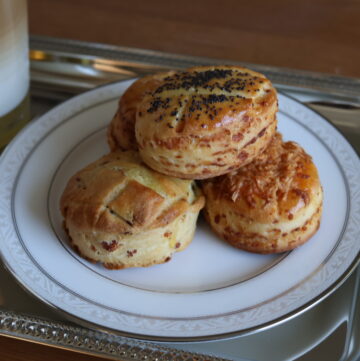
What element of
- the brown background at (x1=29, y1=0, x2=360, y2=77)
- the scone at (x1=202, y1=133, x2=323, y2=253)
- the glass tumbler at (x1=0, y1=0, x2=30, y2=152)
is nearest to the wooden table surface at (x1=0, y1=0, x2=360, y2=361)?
the brown background at (x1=29, y1=0, x2=360, y2=77)

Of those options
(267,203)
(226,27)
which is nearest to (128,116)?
(267,203)

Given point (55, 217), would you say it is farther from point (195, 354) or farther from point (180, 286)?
point (195, 354)

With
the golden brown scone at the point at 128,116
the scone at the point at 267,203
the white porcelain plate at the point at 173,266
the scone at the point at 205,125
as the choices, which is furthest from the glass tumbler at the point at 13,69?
the scone at the point at 267,203

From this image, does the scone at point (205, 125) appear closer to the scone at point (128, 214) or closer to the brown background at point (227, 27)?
the scone at point (128, 214)

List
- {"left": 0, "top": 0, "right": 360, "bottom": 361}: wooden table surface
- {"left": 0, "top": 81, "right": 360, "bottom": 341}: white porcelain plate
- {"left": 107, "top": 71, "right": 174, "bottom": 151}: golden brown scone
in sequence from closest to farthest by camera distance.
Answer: {"left": 0, "top": 81, "right": 360, "bottom": 341}: white porcelain plate < {"left": 107, "top": 71, "right": 174, "bottom": 151}: golden brown scone < {"left": 0, "top": 0, "right": 360, "bottom": 361}: wooden table surface

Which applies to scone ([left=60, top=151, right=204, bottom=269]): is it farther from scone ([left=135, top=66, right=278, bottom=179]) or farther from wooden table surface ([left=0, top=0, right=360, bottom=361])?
wooden table surface ([left=0, top=0, right=360, bottom=361])

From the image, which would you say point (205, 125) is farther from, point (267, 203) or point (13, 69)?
point (13, 69)
